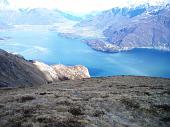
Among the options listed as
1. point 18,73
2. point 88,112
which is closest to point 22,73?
point 18,73

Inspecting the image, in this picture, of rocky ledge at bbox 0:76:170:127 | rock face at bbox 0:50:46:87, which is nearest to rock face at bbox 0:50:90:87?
rock face at bbox 0:50:46:87

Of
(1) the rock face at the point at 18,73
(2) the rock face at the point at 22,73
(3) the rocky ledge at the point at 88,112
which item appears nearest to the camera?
(3) the rocky ledge at the point at 88,112

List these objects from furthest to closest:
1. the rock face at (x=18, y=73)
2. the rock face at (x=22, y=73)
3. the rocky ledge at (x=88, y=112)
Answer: the rock face at (x=18, y=73) < the rock face at (x=22, y=73) < the rocky ledge at (x=88, y=112)

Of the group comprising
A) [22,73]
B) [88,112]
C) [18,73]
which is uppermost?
[88,112]

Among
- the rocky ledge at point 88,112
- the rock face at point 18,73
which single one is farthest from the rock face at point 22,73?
the rocky ledge at point 88,112

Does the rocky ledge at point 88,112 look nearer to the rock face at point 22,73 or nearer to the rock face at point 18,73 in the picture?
the rock face at point 22,73

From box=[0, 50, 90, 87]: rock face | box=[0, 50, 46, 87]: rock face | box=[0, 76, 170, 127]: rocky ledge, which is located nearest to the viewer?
box=[0, 76, 170, 127]: rocky ledge

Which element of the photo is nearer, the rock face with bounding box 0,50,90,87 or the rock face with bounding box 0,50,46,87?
the rock face with bounding box 0,50,90,87

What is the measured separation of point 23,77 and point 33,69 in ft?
79.2

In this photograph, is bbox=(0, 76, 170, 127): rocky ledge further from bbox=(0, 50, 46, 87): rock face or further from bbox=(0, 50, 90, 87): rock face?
bbox=(0, 50, 46, 87): rock face

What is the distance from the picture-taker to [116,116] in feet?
95.2

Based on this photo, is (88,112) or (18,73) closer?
(88,112)

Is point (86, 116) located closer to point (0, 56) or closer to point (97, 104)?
point (97, 104)

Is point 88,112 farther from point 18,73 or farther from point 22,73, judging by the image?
point 22,73
